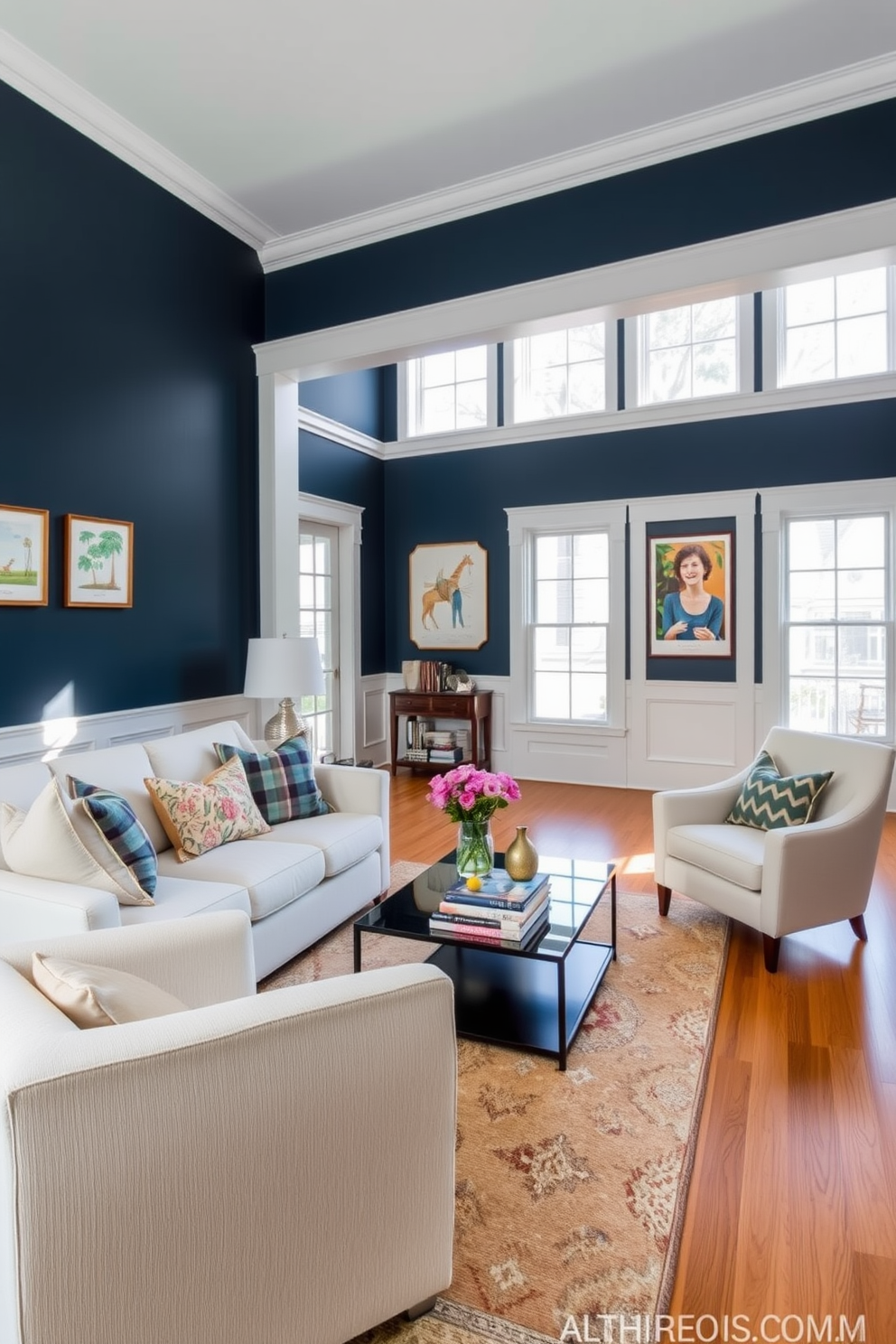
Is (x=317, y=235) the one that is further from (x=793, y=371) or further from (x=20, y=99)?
(x=793, y=371)

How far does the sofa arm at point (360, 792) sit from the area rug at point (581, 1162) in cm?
73

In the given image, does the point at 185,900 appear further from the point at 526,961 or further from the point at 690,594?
the point at 690,594

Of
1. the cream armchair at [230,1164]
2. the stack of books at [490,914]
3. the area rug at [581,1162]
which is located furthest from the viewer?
the stack of books at [490,914]

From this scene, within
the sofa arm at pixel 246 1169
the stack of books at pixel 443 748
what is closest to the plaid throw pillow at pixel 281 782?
the sofa arm at pixel 246 1169

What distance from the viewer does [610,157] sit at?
12.2 feet

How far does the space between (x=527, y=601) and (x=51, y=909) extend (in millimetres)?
5051

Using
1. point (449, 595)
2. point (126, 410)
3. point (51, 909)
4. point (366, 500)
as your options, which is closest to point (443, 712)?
point (449, 595)

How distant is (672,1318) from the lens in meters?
1.55

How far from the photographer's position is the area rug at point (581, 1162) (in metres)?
1.58

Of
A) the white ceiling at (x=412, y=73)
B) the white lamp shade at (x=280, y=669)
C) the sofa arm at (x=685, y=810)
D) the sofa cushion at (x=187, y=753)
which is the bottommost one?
the sofa arm at (x=685, y=810)

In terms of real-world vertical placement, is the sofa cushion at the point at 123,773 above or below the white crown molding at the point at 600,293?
below

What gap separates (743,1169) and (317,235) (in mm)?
4810

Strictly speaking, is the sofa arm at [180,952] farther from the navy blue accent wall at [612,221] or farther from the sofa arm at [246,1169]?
the navy blue accent wall at [612,221]

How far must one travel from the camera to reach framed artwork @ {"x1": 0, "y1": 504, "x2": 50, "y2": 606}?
3.22 metres
